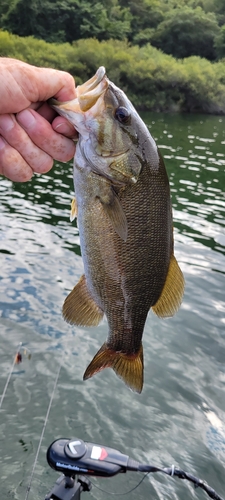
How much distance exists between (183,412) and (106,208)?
487cm

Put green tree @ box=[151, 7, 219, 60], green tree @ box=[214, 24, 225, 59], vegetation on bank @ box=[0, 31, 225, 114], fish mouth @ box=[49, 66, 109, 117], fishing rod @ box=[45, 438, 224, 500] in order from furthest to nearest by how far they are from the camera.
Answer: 1. green tree @ box=[214, 24, 225, 59]
2. green tree @ box=[151, 7, 219, 60]
3. vegetation on bank @ box=[0, 31, 225, 114]
4. fishing rod @ box=[45, 438, 224, 500]
5. fish mouth @ box=[49, 66, 109, 117]

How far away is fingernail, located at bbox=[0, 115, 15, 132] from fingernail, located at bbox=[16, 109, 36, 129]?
4 centimetres

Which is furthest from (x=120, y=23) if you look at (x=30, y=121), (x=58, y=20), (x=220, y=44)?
(x=30, y=121)

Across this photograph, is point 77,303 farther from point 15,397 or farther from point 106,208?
point 15,397

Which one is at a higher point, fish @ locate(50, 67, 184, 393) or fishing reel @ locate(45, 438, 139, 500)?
fish @ locate(50, 67, 184, 393)

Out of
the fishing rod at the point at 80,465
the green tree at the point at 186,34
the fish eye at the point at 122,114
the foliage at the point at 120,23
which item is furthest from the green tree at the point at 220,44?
the fish eye at the point at 122,114

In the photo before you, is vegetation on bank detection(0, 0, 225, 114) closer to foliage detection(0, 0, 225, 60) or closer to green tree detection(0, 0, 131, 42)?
green tree detection(0, 0, 131, 42)

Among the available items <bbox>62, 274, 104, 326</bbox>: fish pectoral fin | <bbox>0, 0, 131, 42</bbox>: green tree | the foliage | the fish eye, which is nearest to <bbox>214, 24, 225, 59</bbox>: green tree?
the foliage

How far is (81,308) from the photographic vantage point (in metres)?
2.62

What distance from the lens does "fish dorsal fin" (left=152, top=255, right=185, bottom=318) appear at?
8.51 ft

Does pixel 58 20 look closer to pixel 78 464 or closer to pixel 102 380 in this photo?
pixel 102 380

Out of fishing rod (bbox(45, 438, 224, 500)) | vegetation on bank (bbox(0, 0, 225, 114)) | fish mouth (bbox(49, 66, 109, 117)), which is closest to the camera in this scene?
fish mouth (bbox(49, 66, 109, 117))

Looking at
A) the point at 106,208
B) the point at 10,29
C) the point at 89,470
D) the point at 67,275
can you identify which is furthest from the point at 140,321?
the point at 10,29

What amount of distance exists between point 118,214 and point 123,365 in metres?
0.90
